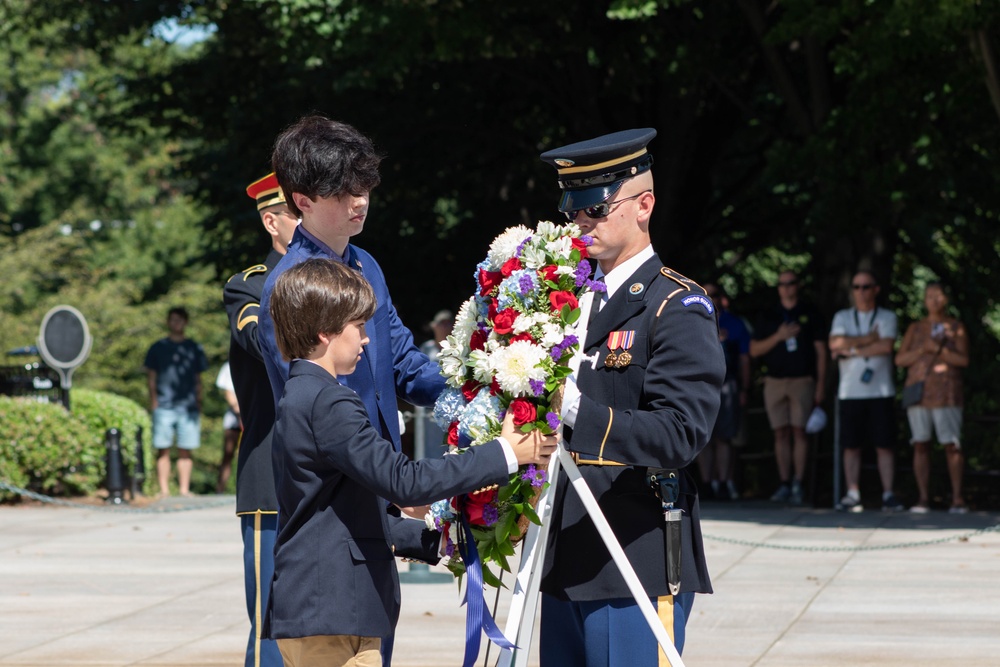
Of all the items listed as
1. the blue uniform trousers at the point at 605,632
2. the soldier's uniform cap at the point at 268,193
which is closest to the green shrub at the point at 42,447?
the soldier's uniform cap at the point at 268,193

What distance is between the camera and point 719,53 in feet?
53.3

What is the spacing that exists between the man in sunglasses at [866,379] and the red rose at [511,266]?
932 cm

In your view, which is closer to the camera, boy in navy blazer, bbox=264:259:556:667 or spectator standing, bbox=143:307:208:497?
boy in navy blazer, bbox=264:259:556:667

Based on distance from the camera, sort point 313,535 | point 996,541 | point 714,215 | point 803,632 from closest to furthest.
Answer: point 313,535 < point 803,632 < point 996,541 < point 714,215

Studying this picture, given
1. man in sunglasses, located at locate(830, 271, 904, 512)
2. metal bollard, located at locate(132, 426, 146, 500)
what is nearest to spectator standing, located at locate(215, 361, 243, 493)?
metal bollard, located at locate(132, 426, 146, 500)

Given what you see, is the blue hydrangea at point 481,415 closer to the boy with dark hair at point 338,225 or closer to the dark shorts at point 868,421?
the boy with dark hair at point 338,225

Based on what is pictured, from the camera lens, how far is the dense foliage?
13133 mm

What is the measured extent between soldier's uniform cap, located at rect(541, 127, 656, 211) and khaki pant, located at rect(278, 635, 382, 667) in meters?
1.27

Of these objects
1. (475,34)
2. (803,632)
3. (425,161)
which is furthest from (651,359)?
(425,161)

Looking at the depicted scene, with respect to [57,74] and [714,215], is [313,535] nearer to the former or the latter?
[714,215]

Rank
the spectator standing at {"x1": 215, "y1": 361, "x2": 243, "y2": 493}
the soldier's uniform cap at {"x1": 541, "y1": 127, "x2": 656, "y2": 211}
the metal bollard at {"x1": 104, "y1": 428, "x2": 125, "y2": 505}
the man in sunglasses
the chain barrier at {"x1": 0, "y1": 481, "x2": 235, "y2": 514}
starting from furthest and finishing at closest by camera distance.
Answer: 1. the metal bollard at {"x1": 104, "y1": 428, "x2": 125, "y2": 505}
2. the spectator standing at {"x1": 215, "y1": 361, "x2": 243, "y2": 493}
3. the chain barrier at {"x1": 0, "y1": 481, "x2": 235, "y2": 514}
4. the man in sunglasses
5. the soldier's uniform cap at {"x1": 541, "y1": 127, "x2": 656, "y2": 211}

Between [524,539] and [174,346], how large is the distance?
12.1 metres

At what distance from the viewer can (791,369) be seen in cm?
1316

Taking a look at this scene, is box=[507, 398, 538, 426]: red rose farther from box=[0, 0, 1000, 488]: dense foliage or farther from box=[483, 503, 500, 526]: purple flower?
box=[0, 0, 1000, 488]: dense foliage
